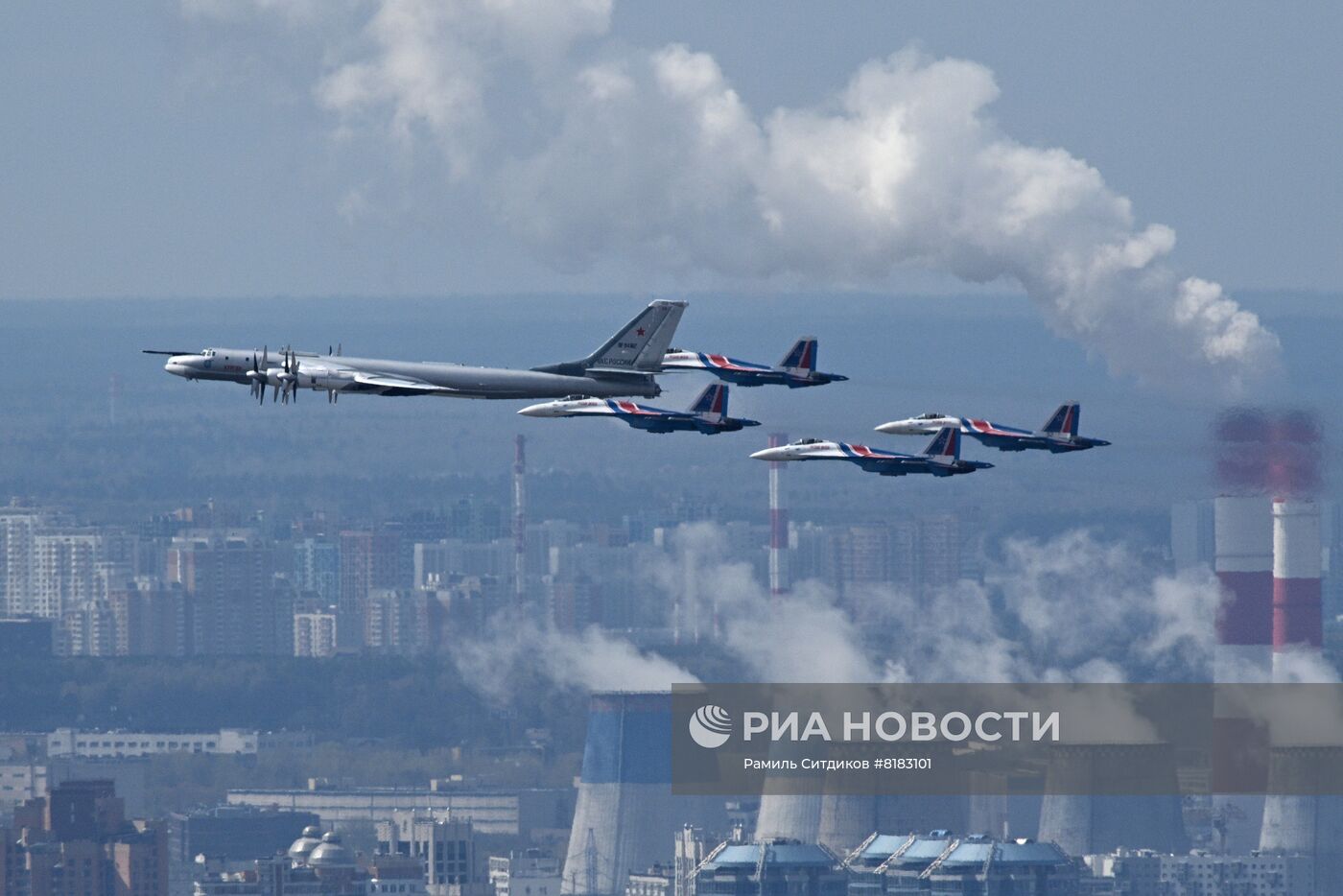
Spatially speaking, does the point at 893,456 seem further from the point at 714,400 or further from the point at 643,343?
the point at 643,343

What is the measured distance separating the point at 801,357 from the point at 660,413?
15.2ft

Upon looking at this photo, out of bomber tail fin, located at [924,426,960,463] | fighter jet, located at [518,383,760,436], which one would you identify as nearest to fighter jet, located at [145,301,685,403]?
fighter jet, located at [518,383,760,436]

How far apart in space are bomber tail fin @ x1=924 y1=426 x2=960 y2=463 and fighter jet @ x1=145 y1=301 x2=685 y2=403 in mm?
15914

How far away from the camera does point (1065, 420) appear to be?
354 feet

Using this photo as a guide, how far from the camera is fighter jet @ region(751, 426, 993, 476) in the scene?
10288 centimetres

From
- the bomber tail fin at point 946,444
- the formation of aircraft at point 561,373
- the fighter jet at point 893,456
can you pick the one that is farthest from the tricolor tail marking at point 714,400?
the bomber tail fin at point 946,444

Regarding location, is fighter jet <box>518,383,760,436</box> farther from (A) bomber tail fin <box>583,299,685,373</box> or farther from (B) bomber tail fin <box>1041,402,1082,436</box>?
(B) bomber tail fin <box>1041,402,1082,436</box>

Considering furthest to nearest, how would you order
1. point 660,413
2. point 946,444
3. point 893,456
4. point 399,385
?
point 946,444
point 893,456
point 660,413
point 399,385

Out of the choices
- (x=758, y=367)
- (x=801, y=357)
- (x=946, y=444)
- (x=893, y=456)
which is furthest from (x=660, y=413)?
(x=946, y=444)

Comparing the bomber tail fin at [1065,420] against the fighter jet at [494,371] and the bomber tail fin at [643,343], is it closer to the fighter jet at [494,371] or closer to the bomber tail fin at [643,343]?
the bomber tail fin at [643,343]

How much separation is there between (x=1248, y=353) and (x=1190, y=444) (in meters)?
6.73

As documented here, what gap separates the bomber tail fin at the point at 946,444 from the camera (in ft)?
342

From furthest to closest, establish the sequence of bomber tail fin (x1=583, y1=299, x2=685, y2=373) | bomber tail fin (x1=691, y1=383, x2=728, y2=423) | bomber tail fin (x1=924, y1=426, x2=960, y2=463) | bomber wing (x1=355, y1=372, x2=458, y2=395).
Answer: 1. bomber tail fin (x1=924, y1=426, x2=960, y2=463)
2. bomber tail fin (x1=691, y1=383, x2=728, y2=423)
3. bomber tail fin (x1=583, y1=299, x2=685, y2=373)
4. bomber wing (x1=355, y1=372, x2=458, y2=395)

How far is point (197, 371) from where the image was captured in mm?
91375
